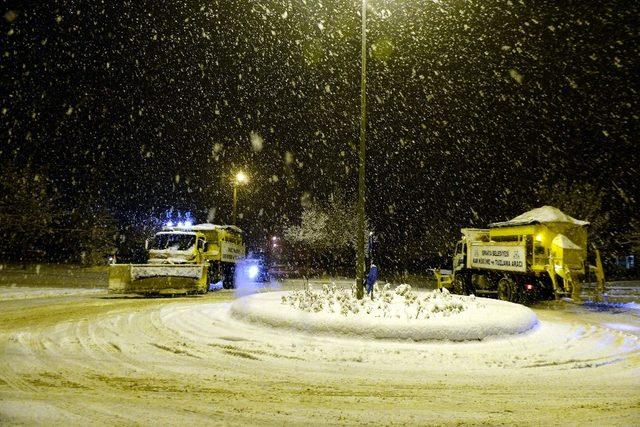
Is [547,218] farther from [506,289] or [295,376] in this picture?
[295,376]

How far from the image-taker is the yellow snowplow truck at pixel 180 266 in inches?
632

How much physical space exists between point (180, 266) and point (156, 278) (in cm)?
100

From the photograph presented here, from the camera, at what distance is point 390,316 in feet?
30.4

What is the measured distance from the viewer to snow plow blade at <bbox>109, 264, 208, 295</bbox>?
15992 mm

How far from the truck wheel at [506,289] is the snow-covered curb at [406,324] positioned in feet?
25.1

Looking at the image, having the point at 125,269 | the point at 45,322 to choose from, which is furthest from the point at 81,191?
the point at 45,322

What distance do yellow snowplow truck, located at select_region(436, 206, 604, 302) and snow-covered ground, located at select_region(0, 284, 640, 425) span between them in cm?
624

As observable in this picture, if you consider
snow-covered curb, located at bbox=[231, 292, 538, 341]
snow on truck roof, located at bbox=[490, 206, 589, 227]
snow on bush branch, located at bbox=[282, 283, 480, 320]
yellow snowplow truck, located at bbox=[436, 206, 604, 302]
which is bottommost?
snow-covered curb, located at bbox=[231, 292, 538, 341]

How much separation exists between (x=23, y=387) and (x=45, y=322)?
18.0ft

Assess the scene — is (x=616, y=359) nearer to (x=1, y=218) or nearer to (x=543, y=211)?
(x=543, y=211)

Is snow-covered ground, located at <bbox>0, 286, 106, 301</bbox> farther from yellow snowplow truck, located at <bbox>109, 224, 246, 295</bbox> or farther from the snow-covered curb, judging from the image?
the snow-covered curb

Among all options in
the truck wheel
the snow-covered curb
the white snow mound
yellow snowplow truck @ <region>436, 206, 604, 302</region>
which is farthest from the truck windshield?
the truck wheel

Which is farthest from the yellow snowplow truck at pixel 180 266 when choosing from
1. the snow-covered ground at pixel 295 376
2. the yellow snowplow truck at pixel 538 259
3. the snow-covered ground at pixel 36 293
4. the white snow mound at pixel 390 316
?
the yellow snowplow truck at pixel 538 259

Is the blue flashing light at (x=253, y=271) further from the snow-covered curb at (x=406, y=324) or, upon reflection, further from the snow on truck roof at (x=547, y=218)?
the snow-covered curb at (x=406, y=324)
